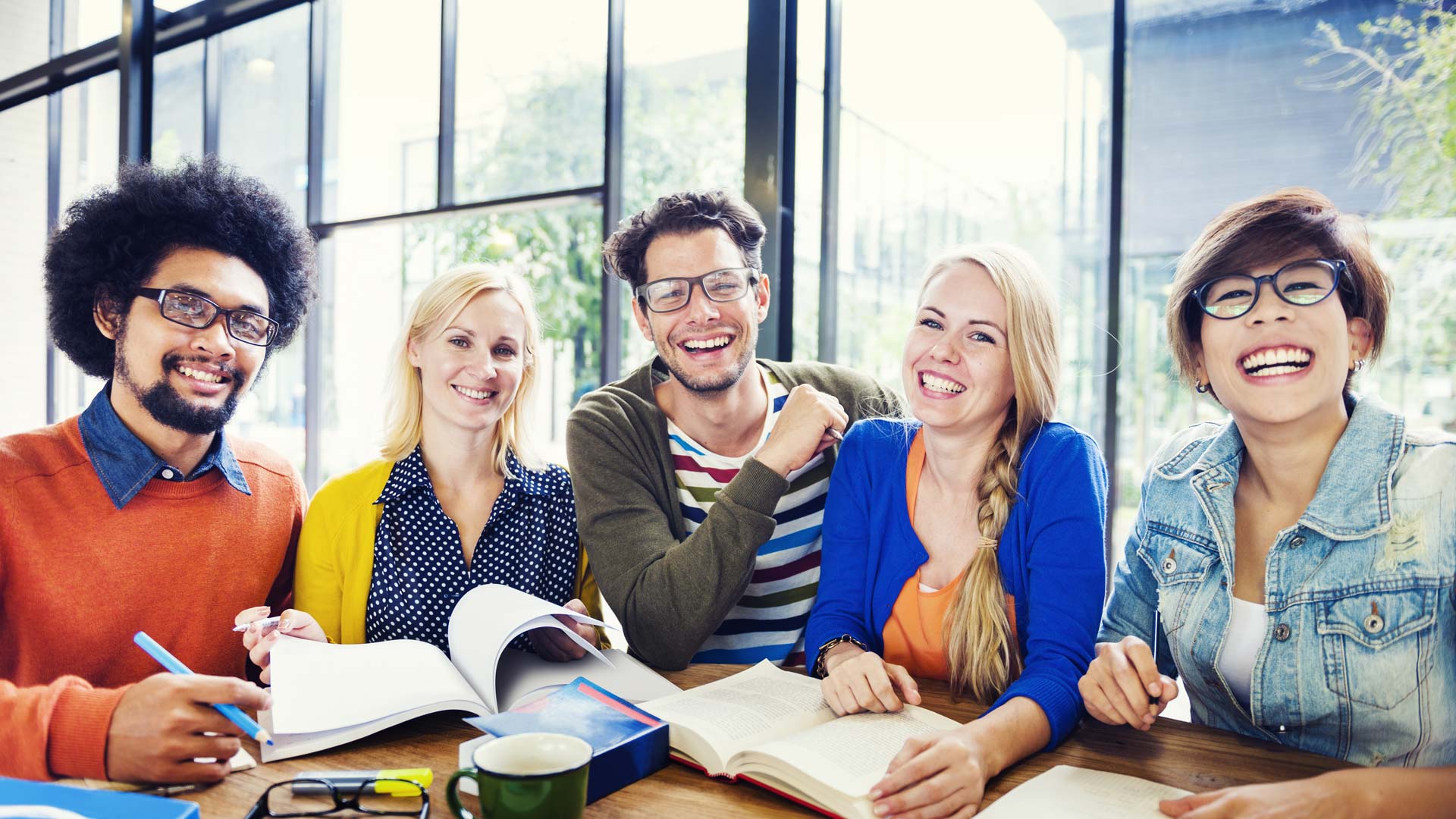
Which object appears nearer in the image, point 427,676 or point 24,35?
point 427,676

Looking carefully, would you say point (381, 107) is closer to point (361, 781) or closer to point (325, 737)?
Answer: point (325, 737)

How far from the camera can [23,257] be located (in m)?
5.61

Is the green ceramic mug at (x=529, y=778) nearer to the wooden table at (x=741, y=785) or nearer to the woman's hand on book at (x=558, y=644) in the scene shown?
the wooden table at (x=741, y=785)

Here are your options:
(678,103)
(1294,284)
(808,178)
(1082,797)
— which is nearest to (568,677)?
(1082,797)

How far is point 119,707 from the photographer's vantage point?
1025 millimetres

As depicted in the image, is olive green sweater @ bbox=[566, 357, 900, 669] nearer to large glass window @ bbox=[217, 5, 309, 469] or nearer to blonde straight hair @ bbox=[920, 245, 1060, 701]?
blonde straight hair @ bbox=[920, 245, 1060, 701]

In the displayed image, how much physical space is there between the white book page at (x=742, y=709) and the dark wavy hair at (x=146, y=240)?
1253mm

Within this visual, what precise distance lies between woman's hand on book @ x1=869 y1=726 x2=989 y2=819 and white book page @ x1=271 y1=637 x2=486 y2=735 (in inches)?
21.5

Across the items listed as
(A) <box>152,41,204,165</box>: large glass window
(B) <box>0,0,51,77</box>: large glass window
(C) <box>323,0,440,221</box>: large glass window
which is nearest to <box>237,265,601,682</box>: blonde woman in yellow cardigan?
(C) <box>323,0,440,221</box>: large glass window

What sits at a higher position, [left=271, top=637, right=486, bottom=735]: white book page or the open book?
[left=271, top=637, right=486, bottom=735]: white book page

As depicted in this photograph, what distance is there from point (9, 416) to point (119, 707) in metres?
5.93

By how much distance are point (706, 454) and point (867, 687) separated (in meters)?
0.76

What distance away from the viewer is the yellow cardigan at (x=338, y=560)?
1.62m

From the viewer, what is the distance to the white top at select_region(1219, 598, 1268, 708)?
1289mm
